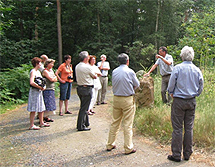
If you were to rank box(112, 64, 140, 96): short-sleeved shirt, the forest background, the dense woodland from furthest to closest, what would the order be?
the dense woodland → the forest background → box(112, 64, 140, 96): short-sleeved shirt

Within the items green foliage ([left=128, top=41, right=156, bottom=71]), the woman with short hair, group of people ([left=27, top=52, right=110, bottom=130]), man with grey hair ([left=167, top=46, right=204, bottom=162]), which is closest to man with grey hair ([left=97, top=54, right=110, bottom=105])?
group of people ([left=27, top=52, right=110, bottom=130])

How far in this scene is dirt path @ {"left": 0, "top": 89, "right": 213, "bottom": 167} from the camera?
12.2 ft

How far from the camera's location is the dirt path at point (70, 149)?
3709 millimetres

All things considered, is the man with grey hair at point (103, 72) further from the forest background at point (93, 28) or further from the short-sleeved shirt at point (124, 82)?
the forest background at point (93, 28)

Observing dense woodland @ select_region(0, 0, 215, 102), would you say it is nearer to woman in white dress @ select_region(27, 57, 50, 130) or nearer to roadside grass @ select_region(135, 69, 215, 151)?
roadside grass @ select_region(135, 69, 215, 151)

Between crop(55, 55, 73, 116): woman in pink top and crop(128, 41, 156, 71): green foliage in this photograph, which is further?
crop(128, 41, 156, 71): green foliage

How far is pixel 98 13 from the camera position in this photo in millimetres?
18000

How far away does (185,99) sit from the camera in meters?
3.59

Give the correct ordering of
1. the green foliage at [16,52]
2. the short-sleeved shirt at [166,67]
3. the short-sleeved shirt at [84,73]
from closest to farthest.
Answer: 1. the short-sleeved shirt at [84,73]
2. the short-sleeved shirt at [166,67]
3. the green foliage at [16,52]

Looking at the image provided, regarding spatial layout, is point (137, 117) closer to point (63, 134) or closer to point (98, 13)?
point (63, 134)

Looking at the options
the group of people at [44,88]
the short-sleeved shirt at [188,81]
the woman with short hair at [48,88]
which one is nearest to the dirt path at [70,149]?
the group of people at [44,88]

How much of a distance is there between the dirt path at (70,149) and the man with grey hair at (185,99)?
303mm

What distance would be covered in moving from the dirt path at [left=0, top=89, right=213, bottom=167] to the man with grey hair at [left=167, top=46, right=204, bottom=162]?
0.30m

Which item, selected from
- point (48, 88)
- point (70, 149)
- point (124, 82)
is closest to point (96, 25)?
point (48, 88)
